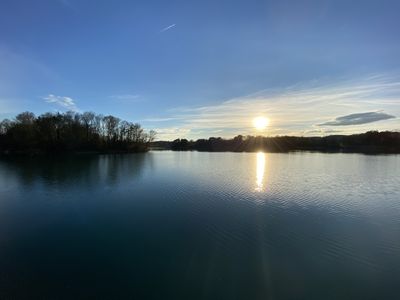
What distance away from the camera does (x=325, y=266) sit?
7812 millimetres

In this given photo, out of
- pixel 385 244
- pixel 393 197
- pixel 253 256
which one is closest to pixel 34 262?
pixel 253 256

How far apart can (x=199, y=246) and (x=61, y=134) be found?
65587 millimetres

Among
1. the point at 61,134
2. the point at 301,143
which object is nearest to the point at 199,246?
the point at 61,134

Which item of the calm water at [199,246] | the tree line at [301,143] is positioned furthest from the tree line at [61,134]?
the calm water at [199,246]

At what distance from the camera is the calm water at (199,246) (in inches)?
261

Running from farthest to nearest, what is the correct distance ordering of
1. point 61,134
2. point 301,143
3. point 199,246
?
1. point 301,143
2. point 61,134
3. point 199,246

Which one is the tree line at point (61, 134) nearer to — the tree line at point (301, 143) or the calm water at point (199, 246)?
the tree line at point (301, 143)

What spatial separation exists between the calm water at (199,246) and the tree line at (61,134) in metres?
48.8

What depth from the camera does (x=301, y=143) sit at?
106m

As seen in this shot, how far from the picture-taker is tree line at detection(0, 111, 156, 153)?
193 feet

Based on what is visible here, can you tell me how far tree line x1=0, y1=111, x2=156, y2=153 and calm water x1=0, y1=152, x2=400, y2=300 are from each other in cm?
4876

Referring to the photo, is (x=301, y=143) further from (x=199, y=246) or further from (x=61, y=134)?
(x=199, y=246)

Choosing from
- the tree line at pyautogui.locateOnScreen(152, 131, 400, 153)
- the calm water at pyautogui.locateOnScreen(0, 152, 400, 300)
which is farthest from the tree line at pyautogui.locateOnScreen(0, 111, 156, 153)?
the calm water at pyautogui.locateOnScreen(0, 152, 400, 300)

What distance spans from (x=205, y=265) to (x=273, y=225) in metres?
4.81
